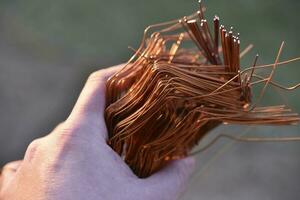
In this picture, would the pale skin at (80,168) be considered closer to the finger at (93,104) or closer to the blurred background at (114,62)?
the finger at (93,104)

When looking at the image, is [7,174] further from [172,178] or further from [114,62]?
[114,62]

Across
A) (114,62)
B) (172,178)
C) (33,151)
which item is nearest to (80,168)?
(33,151)

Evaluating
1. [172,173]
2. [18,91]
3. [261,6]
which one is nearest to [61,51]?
[18,91]

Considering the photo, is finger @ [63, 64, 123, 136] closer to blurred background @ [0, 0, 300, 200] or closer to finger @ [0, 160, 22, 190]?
finger @ [0, 160, 22, 190]

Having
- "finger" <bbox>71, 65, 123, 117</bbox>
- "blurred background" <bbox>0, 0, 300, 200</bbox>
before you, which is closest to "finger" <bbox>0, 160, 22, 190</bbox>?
"finger" <bbox>71, 65, 123, 117</bbox>

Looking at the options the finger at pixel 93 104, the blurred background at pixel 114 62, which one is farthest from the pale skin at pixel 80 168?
the blurred background at pixel 114 62

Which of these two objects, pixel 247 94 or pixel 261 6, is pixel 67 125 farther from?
pixel 261 6
